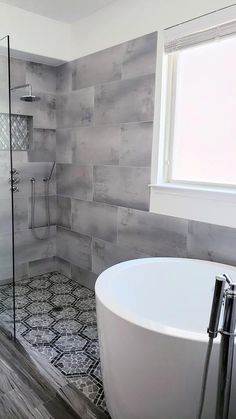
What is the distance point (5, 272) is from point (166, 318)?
63.3 inches

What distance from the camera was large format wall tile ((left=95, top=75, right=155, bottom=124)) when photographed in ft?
8.45

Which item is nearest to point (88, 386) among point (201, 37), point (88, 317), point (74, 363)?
point (74, 363)

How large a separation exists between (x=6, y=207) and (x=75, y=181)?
80cm

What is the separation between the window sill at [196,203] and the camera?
2143mm

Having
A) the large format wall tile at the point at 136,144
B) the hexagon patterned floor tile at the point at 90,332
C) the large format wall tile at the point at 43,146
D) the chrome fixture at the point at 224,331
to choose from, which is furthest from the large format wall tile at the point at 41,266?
the chrome fixture at the point at 224,331

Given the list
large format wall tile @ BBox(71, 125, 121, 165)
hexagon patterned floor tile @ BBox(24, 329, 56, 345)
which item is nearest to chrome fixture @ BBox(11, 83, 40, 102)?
large format wall tile @ BBox(71, 125, 121, 165)

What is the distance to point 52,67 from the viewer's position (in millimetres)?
3521

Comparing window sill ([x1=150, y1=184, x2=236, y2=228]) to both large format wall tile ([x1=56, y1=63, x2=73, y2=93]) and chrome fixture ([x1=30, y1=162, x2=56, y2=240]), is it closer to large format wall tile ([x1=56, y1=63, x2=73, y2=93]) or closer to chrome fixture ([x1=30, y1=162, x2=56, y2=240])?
chrome fixture ([x1=30, y1=162, x2=56, y2=240])

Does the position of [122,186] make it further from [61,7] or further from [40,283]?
[61,7]

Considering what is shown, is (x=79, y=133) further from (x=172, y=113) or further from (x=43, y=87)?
(x=172, y=113)

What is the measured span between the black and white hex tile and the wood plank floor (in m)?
0.06

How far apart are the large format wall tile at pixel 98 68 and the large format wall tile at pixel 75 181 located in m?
0.85

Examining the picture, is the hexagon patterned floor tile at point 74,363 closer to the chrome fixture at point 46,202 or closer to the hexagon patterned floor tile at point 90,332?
the hexagon patterned floor tile at point 90,332

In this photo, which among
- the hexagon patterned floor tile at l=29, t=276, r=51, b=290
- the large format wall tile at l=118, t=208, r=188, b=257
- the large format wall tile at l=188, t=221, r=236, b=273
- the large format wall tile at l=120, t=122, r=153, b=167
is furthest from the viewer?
the hexagon patterned floor tile at l=29, t=276, r=51, b=290
